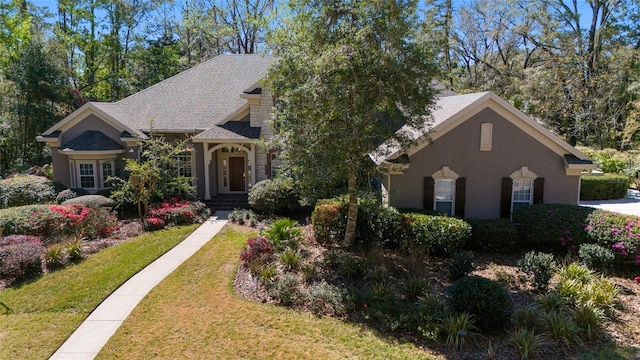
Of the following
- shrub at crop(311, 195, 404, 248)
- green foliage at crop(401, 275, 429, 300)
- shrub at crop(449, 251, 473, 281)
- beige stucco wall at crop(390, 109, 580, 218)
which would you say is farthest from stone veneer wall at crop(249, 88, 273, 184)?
green foliage at crop(401, 275, 429, 300)

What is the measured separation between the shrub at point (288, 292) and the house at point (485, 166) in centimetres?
574

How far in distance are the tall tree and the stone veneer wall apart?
899cm

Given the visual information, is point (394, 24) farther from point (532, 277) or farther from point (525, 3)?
point (525, 3)

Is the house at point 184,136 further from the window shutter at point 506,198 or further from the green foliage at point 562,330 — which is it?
the green foliage at point 562,330

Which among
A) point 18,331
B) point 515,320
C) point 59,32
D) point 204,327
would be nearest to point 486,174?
point 515,320

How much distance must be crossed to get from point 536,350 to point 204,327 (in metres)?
6.65

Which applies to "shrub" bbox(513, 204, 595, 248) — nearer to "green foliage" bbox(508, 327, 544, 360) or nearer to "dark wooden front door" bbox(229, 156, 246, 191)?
"green foliage" bbox(508, 327, 544, 360)

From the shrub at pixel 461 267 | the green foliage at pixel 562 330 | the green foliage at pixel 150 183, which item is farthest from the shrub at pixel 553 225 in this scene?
the green foliage at pixel 150 183

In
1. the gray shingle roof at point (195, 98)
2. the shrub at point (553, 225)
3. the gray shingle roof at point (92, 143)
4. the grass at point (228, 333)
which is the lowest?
the grass at point (228, 333)

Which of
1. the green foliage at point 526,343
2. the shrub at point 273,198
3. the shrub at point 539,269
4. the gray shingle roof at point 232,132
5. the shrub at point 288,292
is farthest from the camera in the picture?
the gray shingle roof at point 232,132

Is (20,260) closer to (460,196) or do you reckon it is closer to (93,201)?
(93,201)

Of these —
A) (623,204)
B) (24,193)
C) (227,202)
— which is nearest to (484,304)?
(227,202)

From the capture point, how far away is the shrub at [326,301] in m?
8.62

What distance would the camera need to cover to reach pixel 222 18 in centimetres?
3653
